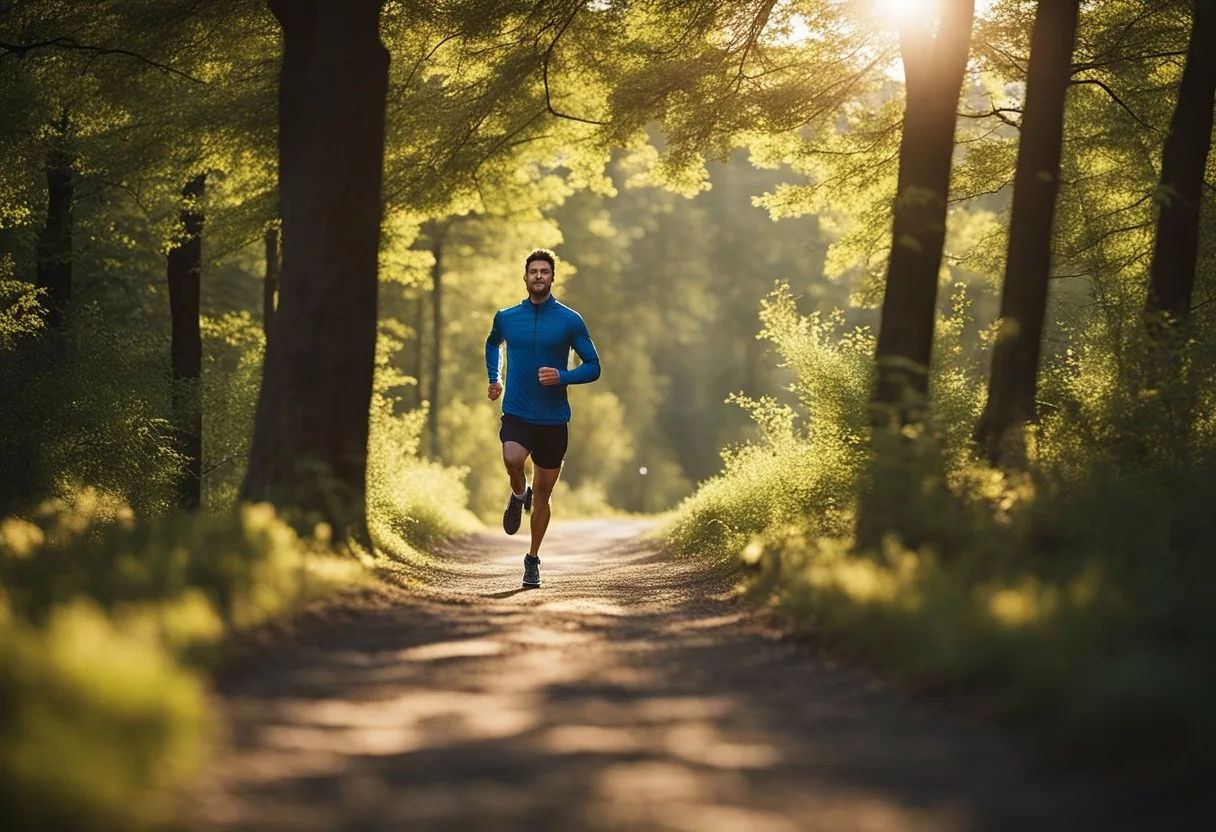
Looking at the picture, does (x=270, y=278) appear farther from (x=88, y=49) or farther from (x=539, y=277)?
(x=539, y=277)

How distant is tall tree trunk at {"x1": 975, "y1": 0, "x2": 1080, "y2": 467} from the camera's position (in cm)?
1016

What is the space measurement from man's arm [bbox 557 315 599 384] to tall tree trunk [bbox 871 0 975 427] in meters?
2.62

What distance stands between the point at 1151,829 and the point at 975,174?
1394cm

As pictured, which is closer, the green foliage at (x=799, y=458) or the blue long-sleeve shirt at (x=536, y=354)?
the blue long-sleeve shirt at (x=536, y=354)

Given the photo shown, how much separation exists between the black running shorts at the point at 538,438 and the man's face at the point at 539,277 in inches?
45.7

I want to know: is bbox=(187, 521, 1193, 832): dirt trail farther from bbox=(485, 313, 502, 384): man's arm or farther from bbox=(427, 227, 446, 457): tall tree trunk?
bbox=(427, 227, 446, 457): tall tree trunk

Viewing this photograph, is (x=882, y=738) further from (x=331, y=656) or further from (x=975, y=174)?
(x=975, y=174)

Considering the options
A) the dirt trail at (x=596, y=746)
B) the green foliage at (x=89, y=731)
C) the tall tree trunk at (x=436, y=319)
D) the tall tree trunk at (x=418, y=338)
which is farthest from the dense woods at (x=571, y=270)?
the tall tree trunk at (x=418, y=338)

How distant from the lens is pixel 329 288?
8.88 meters

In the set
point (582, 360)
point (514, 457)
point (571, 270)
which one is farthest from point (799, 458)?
point (571, 270)

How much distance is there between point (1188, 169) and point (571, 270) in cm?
1532

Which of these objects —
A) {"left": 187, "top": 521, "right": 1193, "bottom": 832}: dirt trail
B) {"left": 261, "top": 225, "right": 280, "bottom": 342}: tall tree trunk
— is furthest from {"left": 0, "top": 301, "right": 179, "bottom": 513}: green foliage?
{"left": 187, "top": 521, "right": 1193, "bottom": 832}: dirt trail

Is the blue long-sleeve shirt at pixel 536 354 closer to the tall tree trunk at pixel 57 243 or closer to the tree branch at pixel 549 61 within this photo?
the tree branch at pixel 549 61

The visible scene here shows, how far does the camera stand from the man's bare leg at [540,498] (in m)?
11.2
